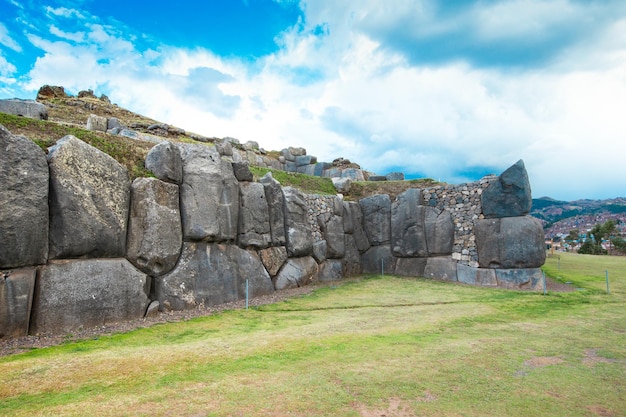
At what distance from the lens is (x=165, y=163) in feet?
41.4

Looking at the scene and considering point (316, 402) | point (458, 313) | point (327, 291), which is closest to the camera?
point (316, 402)

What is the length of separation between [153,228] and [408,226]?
1337cm

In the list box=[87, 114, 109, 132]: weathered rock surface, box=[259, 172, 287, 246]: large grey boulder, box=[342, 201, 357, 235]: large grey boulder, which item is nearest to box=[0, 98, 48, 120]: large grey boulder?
box=[87, 114, 109, 132]: weathered rock surface

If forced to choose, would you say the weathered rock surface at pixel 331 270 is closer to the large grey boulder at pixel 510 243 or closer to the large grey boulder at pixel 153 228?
the large grey boulder at pixel 510 243

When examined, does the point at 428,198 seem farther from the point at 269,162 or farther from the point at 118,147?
the point at 269,162

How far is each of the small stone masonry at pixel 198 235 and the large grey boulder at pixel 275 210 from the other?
0.18 ft

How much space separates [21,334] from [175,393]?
5.44 meters

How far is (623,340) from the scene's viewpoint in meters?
8.12

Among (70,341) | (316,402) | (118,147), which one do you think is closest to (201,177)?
(118,147)

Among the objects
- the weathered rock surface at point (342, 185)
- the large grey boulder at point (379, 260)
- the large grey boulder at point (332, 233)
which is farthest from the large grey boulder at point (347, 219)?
the weathered rock surface at point (342, 185)

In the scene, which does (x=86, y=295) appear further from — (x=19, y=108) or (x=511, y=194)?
(x=511, y=194)

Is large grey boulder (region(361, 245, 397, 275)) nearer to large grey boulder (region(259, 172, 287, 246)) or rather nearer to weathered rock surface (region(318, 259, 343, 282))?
weathered rock surface (region(318, 259, 343, 282))

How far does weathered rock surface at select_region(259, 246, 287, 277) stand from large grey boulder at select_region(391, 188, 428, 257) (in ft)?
23.5

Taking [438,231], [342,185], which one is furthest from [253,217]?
[342,185]
